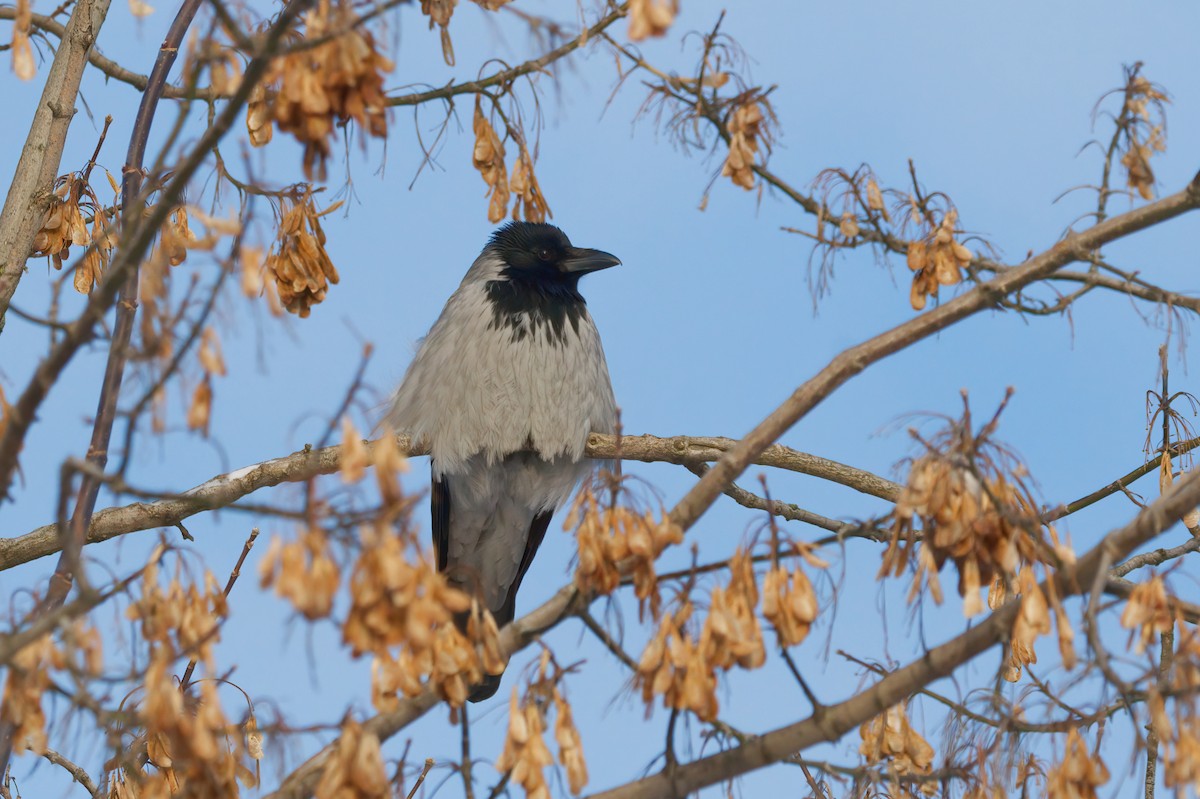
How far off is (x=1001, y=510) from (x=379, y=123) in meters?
1.77

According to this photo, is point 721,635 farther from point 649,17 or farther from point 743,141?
point 743,141

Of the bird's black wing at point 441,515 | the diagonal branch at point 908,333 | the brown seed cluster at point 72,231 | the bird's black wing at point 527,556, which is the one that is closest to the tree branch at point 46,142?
the brown seed cluster at point 72,231

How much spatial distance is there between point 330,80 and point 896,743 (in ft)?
8.16

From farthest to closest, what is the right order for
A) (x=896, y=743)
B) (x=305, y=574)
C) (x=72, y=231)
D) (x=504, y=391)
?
(x=504, y=391) < (x=72, y=231) < (x=896, y=743) < (x=305, y=574)

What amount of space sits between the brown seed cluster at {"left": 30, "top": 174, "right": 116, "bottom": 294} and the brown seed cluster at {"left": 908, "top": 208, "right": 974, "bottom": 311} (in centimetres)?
331

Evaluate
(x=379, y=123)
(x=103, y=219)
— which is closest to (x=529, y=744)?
(x=379, y=123)

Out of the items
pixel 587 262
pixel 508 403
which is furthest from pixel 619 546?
pixel 587 262

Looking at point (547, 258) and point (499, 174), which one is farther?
point (547, 258)

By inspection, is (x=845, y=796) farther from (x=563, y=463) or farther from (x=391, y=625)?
(x=563, y=463)

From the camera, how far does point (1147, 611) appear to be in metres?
3.15

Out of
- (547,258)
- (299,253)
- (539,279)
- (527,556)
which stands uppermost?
(547,258)

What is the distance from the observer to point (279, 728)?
3.44 metres

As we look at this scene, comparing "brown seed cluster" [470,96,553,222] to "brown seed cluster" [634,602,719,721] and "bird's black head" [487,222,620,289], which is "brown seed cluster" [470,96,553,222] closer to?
→ "brown seed cluster" [634,602,719,721]

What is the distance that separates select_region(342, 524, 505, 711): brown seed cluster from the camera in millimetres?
2689
